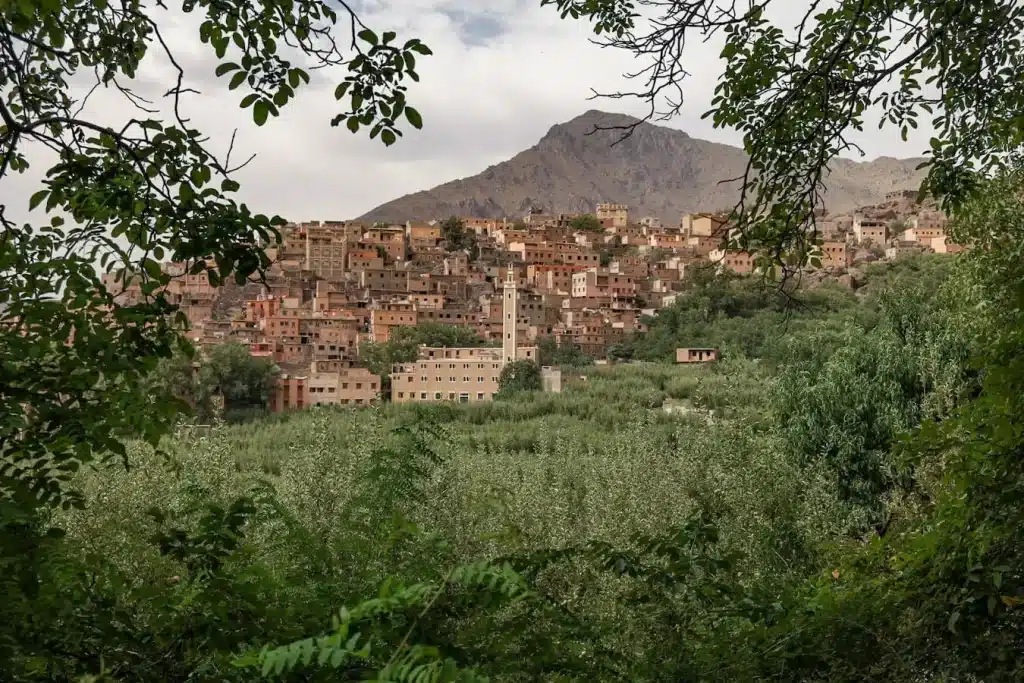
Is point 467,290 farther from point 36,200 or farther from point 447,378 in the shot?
point 36,200

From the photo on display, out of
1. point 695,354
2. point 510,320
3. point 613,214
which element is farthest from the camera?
point 613,214

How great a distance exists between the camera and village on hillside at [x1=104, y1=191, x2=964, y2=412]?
144 ft

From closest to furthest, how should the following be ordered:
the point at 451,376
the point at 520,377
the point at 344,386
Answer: the point at 520,377 < the point at 344,386 < the point at 451,376

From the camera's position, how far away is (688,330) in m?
45.1

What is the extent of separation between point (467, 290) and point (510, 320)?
1334 centimetres

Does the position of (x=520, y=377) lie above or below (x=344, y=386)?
above

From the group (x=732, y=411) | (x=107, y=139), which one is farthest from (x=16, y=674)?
(x=732, y=411)

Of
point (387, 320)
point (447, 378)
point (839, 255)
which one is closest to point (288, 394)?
point (447, 378)

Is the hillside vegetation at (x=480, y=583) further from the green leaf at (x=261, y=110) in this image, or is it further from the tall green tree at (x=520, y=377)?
the tall green tree at (x=520, y=377)

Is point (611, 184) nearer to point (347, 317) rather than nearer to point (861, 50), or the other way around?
point (347, 317)

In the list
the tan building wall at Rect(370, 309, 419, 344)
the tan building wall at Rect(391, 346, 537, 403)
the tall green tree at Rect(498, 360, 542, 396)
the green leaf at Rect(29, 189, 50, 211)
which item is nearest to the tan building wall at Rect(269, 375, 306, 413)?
the tan building wall at Rect(391, 346, 537, 403)

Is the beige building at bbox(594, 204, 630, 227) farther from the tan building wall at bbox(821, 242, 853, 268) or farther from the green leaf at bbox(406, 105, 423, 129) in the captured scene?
the green leaf at bbox(406, 105, 423, 129)

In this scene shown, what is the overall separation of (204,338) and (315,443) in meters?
41.5

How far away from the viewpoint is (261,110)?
Result: 260cm
